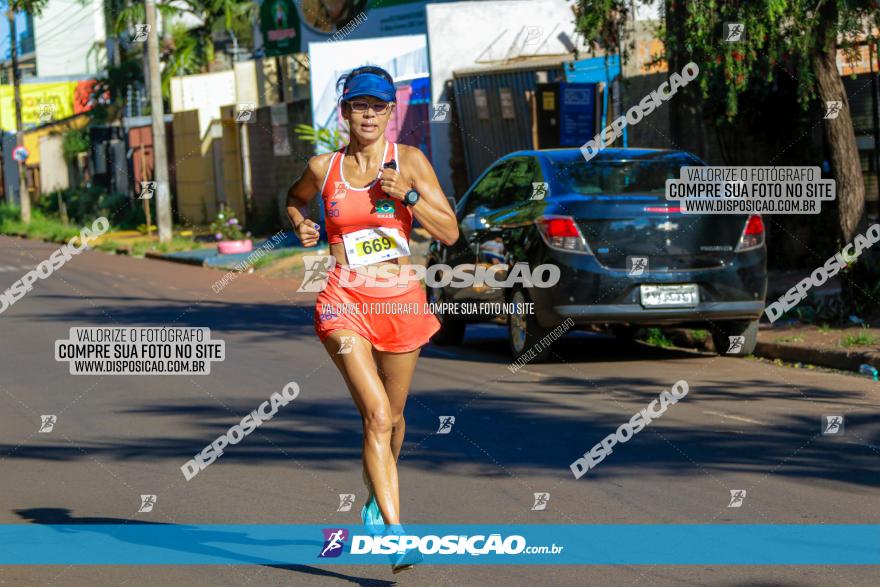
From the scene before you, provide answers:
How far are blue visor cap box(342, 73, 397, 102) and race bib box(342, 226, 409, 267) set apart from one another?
0.53 metres

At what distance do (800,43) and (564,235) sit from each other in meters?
3.20

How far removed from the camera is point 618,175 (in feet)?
39.7

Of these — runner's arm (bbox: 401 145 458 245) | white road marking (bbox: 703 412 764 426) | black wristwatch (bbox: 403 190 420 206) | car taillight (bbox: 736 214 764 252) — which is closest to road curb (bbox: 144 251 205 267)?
car taillight (bbox: 736 214 764 252)

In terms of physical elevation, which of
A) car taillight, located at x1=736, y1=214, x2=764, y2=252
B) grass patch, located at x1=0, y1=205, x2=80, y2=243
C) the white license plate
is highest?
car taillight, located at x1=736, y1=214, x2=764, y2=252

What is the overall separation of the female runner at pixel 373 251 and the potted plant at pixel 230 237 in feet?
79.7

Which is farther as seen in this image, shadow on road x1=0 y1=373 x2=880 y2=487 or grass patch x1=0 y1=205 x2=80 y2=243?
grass patch x1=0 y1=205 x2=80 y2=243

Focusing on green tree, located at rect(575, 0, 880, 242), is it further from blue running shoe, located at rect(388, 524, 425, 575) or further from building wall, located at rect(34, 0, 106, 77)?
building wall, located at rect(34, 0, 106, 77)

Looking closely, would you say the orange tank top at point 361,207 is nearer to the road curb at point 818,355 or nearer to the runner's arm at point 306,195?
the runner's arm at point 306,195

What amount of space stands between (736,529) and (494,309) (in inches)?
255

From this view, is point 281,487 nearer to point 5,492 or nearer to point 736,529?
point 5,492

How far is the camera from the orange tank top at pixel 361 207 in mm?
5637

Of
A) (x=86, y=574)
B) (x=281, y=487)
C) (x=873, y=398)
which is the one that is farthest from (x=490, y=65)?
(x=86, y=574)

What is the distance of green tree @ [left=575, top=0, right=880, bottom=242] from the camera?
12.9 metres

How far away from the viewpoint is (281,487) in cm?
752
